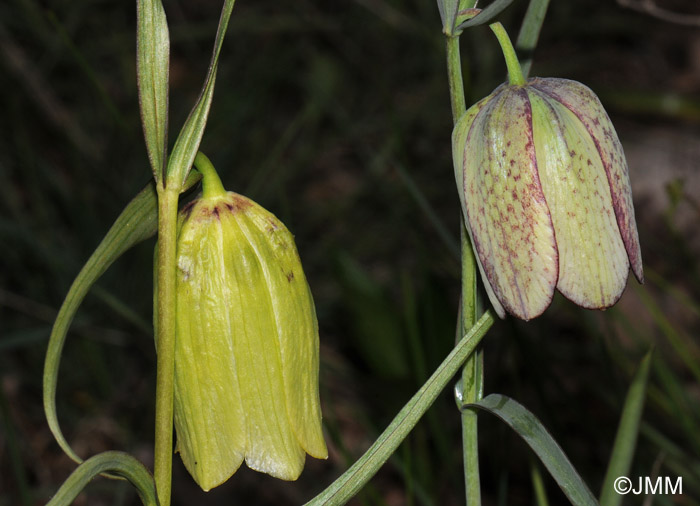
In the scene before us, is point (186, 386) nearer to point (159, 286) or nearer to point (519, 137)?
point (159, 286)

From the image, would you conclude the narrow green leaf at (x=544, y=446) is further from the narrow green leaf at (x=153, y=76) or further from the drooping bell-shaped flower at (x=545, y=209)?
the narrow green leaf at (x=153, y=76)

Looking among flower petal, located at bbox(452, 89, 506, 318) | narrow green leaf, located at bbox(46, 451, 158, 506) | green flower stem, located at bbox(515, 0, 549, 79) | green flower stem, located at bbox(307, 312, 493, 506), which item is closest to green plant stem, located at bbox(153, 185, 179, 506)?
narrow green leaf, located at bbox(46, 451, 158, 506)

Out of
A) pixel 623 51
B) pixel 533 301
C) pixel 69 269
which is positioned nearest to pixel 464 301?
pixel 533 301

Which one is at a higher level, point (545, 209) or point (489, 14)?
point (489, 14)

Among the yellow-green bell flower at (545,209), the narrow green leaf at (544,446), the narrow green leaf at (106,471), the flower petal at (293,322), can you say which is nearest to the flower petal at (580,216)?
the yellow-green bell flower at (545,209)

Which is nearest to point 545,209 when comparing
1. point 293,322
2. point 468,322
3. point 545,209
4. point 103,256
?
point 545,209

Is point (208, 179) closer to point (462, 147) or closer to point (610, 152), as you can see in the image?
point (462, 147)

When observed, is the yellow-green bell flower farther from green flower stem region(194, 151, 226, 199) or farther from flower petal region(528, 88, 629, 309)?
green flower stem region(194, 151, 226, 199)
